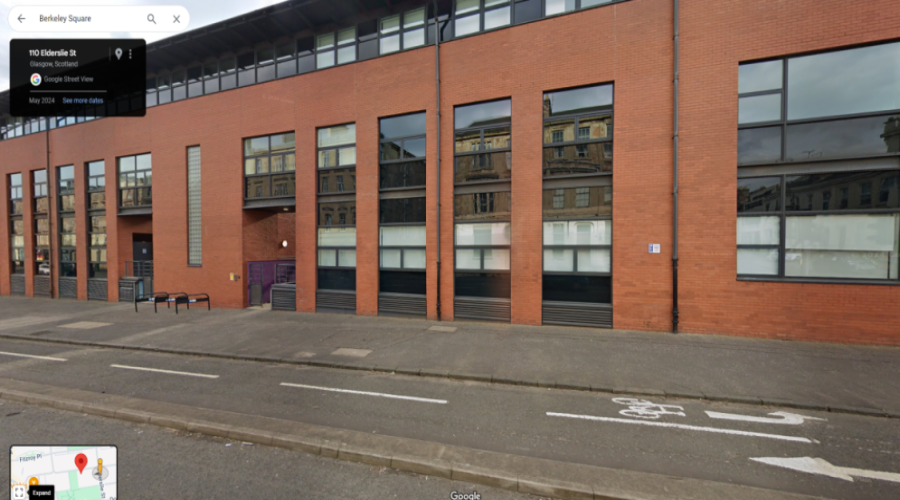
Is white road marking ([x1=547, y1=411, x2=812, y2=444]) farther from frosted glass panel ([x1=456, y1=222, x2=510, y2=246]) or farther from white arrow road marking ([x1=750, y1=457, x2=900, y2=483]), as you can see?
frosted glass panel ([x1=456, y1=222, x2=510, y2=246])

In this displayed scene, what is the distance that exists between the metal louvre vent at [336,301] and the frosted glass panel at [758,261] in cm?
1203

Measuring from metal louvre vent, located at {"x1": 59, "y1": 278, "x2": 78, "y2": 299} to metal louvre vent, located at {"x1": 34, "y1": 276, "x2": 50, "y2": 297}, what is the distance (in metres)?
1.04

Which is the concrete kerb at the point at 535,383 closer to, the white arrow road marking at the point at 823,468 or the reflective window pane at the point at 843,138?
the white arrow road marking at the point at 823,468

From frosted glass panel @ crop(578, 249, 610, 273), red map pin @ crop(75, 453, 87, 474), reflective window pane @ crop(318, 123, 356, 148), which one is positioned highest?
reflective window pane @ crop(318, 123, 356, 148)

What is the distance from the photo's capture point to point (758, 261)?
8812 millimetres

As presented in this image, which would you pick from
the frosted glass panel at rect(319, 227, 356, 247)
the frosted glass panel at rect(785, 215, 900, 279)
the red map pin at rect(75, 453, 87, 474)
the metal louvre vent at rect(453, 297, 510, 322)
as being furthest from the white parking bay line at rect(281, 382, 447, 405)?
the frosted glass panel at rect(785, 215, 900, 279)

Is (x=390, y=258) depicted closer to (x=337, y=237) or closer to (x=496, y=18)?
(x=337, y=237)

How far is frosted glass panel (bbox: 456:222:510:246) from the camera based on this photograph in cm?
1087

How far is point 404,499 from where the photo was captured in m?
3.22

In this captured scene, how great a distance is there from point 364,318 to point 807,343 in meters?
12.3

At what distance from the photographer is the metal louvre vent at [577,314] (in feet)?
32.2

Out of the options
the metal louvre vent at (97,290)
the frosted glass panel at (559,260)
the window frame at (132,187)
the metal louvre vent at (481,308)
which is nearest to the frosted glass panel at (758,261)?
the frosted glass panel at (559,260)

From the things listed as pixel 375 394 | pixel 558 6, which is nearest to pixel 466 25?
pixel 558 6

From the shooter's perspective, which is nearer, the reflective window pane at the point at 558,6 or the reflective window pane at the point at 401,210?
the reflective window pane at the point at 558,6
